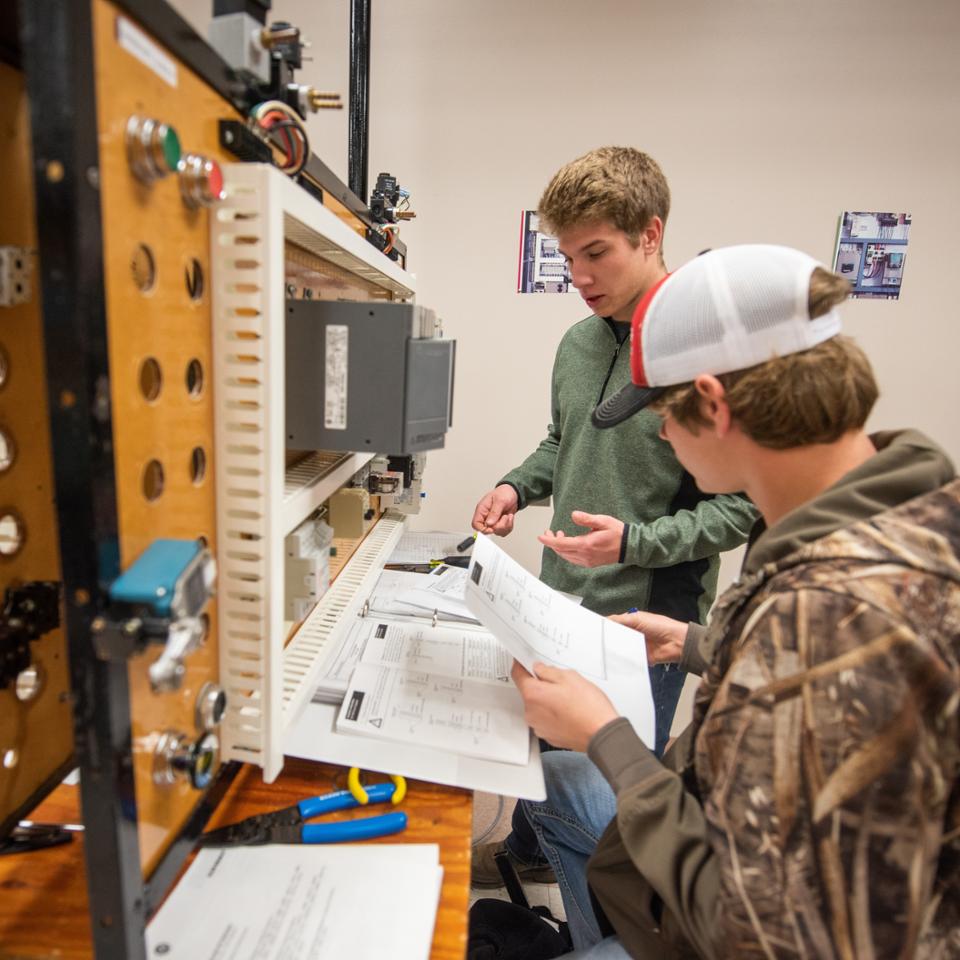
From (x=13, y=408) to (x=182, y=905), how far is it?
537mm

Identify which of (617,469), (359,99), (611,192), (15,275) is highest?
(359,99)

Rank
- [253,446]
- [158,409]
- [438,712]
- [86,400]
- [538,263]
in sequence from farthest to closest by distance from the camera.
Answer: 1. [538,263]
2. [438,712]
3. [253,446]
4. [158,409]
5. [86,400]

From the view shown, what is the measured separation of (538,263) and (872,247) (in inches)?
46.2

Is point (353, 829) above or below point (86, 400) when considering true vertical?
below

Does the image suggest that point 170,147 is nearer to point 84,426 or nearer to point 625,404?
point 84,426

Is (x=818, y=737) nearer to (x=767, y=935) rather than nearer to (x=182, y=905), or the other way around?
(x=767, y=935)

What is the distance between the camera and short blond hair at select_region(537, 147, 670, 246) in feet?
3.99

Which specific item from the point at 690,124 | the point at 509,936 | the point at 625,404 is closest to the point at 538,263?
the point at 690,124

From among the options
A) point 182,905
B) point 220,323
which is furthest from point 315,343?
point 182,905

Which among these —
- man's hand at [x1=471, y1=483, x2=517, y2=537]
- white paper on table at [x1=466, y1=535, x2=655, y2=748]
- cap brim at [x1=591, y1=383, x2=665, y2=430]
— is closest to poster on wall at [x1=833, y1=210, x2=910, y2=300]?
man's hand at [x1=471, y1=483, x2=517, y2=537]

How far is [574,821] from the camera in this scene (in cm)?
96

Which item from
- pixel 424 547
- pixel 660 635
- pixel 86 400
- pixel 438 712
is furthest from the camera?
pixel 424 547

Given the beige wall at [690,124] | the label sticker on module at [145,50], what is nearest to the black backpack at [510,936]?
the label sticker on module at [145,50]

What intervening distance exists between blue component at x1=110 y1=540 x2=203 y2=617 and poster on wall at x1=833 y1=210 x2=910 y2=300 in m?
2.31
